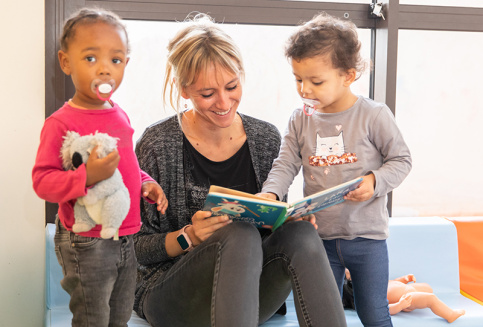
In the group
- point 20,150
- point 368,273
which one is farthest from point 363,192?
point 20,150

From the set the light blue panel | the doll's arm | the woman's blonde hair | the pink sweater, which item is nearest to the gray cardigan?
the woman's blonde hair

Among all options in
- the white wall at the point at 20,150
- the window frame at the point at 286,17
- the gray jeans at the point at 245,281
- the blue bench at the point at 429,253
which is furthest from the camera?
the blue bench at the point at 429,253

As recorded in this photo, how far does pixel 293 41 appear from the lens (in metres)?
1.67

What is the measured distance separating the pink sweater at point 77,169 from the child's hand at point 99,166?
0.02 meters

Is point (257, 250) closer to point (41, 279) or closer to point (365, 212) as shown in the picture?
point (365, 212)

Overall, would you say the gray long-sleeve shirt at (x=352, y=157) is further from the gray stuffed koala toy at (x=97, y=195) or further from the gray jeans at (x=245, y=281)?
the gray stuffed koala toy at (x=97, y=195)

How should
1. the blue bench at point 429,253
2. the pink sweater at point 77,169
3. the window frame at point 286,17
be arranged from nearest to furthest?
the pink sweater at point 77,169, the window frame at point 286,17, the blue bench at point 429,253

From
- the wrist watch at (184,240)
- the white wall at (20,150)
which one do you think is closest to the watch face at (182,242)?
the wrist watch at (184,240)

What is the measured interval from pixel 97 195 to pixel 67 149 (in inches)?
4.6

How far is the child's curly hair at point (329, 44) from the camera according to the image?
1.62 metres

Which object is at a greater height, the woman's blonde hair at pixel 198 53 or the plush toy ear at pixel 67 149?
the woman's blonde hair at pixel 198 53

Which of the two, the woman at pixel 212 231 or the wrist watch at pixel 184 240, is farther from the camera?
the wrist watch at pixel 184 240

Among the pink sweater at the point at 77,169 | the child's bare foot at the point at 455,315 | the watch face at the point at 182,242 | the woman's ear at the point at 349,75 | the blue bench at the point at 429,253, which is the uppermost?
the woman's ear at the point at 349,75

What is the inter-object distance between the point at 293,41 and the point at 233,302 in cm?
81
